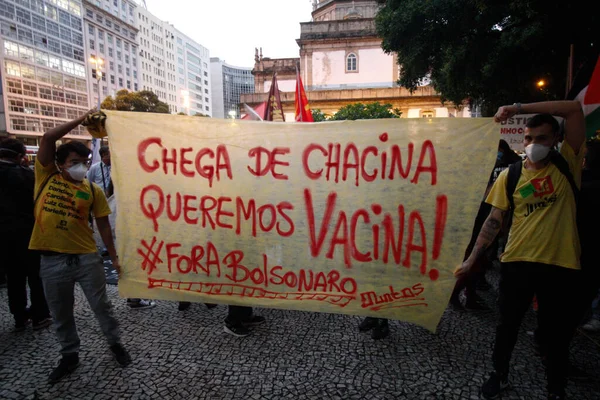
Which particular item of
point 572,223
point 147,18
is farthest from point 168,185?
point 147,18

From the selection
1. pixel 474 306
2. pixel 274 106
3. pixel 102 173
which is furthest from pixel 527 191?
pixel 274 106

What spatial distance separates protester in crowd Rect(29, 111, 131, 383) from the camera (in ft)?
8.24

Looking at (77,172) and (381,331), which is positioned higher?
(77,172)

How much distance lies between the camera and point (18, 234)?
3.30 meters

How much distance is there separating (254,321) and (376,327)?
122cm

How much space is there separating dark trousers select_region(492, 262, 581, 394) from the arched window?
137 ft

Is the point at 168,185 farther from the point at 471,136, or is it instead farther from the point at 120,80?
the point at 120,80

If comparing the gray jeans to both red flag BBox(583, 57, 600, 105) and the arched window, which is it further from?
the arched window

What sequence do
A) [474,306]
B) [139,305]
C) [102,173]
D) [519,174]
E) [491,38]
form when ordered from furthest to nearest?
1. [491,38]
2. [102,173]
3. [139,305]
4. [474,306]
5. [519,174]

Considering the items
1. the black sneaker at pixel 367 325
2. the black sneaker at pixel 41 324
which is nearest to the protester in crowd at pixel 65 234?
the black sneaker at pixel 41 324

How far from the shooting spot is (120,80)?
6750 cm

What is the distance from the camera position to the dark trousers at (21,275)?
10.8ft

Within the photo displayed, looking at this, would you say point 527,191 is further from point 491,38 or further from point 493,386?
point 491,38

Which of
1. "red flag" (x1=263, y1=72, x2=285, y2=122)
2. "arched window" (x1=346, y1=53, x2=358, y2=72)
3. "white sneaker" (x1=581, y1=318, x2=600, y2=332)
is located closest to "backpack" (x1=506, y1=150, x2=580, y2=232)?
"white sneaker" (x1=581, y1=318, x2=600, y2=332)
